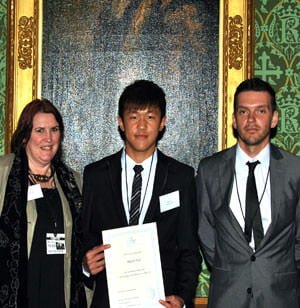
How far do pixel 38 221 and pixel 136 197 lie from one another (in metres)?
0.58

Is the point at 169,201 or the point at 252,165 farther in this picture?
the point at 252,165

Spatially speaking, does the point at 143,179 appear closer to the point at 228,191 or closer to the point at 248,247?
the point at 228,191

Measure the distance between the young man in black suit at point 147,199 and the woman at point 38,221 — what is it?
0.62 feet

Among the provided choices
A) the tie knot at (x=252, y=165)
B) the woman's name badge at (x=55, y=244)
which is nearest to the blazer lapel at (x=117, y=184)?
the woman's name badge at (x=55, y=244)

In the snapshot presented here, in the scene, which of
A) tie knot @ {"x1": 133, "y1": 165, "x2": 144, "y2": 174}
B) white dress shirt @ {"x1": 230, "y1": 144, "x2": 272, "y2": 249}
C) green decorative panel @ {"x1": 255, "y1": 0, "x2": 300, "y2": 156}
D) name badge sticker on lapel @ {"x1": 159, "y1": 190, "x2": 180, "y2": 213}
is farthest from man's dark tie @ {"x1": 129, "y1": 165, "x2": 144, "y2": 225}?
green decorative panel @ {"x1": 255, "y1": 0, "x2": 300, "y2": 156}

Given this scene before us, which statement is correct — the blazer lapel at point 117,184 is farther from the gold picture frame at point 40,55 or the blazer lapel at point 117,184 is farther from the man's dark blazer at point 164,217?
the gold picture frame at point 40,55

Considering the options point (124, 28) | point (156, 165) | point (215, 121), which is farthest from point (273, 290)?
point (124, 28)

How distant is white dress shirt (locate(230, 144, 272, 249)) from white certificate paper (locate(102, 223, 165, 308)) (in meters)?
0.55

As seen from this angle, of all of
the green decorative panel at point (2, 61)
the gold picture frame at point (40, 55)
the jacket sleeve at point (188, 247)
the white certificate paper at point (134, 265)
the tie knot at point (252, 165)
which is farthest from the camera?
the green decorative panel at point (2, 61)

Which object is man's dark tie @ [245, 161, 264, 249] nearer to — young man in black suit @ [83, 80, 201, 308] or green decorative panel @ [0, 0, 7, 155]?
young man in black suit @ [83, 80, 201, 308]

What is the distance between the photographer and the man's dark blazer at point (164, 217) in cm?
330

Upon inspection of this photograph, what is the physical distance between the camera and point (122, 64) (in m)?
4.43

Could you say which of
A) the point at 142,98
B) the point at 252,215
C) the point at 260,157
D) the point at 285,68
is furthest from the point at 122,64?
the point at 252,215

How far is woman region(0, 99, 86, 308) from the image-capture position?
343 cm
